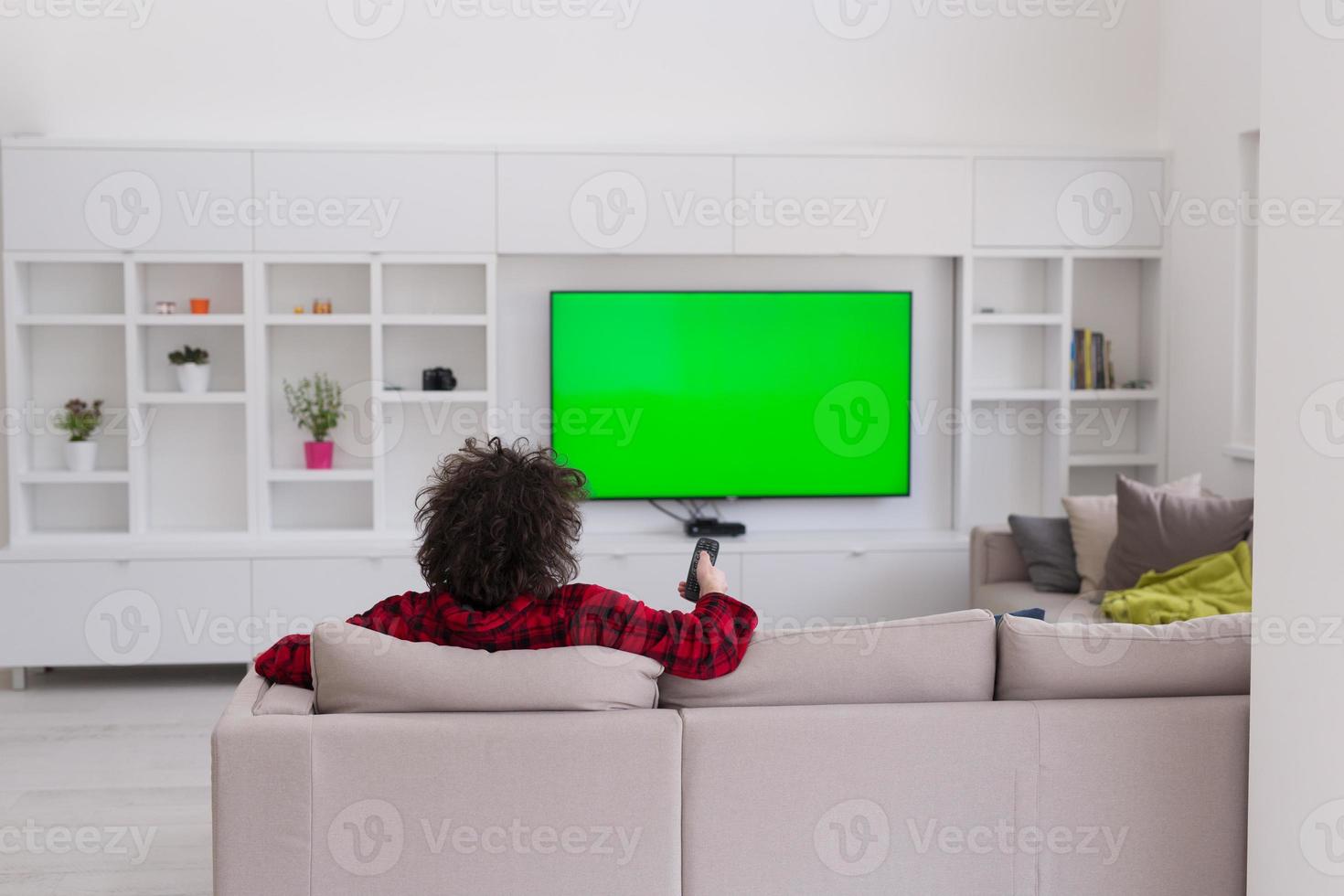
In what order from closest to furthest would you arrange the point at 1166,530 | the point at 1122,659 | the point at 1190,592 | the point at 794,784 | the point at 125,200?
the point at 794,784
the point at 1122,659
the point at 1190,592
the point at 1166,530
the point at 125,200

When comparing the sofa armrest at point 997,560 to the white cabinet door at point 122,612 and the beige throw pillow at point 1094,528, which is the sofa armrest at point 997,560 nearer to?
the beige throw pillow at point 1094,528

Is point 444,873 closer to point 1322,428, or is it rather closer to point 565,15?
point 1322,428

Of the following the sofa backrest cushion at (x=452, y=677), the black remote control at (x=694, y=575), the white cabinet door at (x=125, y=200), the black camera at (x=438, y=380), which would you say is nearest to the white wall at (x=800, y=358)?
the black camera at (x=438, y=380)

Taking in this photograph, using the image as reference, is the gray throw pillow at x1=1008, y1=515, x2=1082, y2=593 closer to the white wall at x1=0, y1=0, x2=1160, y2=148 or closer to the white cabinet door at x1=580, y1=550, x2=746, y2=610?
the white cabinet door at x1=580, y1=550, x2=746, y2=610

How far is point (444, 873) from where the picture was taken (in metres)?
2.01

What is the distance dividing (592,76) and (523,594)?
11.2ft

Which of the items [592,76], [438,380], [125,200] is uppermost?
[592,76]

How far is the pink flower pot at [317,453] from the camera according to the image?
191 inches

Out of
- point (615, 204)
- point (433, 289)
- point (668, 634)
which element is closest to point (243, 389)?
point (433, 289)

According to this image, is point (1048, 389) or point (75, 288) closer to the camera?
point (75, 288)

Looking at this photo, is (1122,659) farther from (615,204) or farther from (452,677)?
(615,204)

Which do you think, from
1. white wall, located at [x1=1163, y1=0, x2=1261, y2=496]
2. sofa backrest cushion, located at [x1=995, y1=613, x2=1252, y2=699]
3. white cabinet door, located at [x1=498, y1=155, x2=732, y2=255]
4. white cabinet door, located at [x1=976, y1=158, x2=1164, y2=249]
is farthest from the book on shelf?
sofa backrest cushion, located at [x1=995, y1=613, x2=1252, y2=699]

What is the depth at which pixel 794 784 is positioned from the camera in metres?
2.06

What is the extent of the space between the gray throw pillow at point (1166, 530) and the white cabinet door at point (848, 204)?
1.38 m
